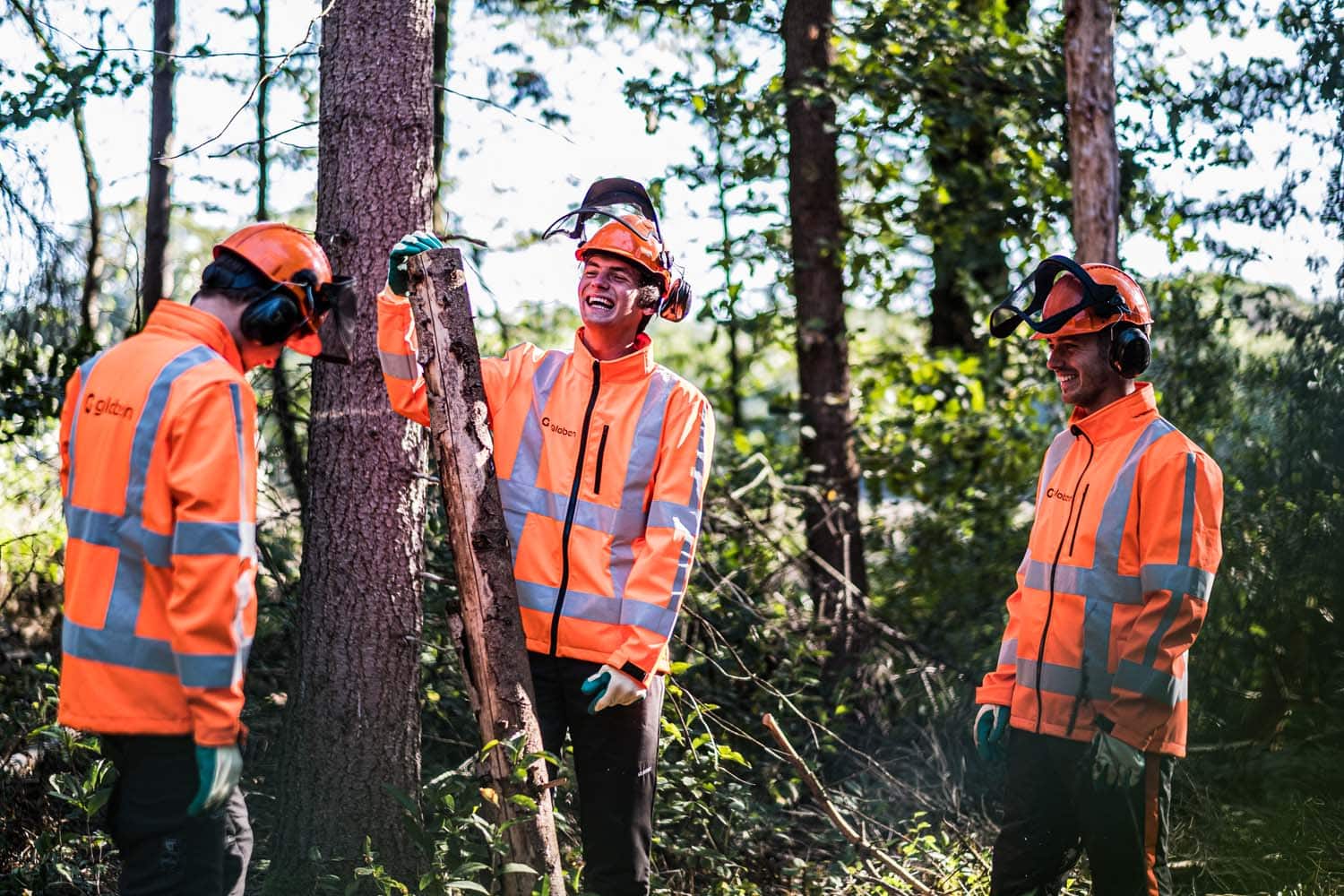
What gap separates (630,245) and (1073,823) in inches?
87.5

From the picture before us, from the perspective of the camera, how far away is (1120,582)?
11.2ft

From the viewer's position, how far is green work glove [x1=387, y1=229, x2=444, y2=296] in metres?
3.39

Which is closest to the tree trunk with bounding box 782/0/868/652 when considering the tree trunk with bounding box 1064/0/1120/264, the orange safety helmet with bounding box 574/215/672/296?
the tree trunk with bounding box 1064/0/1120/264

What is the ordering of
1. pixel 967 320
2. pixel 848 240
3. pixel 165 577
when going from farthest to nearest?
1. pixel 967 320
2. pixel 848 240
3. pixel 165 577

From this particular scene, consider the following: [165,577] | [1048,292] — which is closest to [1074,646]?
[1048,292]

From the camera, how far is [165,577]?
2.63 m

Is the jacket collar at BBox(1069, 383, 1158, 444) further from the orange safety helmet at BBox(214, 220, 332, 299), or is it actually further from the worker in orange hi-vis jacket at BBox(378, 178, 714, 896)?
the orange safety helmet at BBox(214, 220, 332, 299)

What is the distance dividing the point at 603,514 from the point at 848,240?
17.7 ft

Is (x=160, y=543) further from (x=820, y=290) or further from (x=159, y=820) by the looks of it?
(x=820, y=290)

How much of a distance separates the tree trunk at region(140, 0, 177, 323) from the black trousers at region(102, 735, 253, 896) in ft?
10.8

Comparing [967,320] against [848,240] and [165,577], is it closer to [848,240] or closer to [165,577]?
[848,240]

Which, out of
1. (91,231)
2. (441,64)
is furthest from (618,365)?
(441,64)

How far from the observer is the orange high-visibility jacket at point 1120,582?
10.8ft

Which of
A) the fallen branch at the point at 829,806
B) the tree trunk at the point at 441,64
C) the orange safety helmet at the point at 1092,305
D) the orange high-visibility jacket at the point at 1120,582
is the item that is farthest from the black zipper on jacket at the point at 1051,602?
the tree trunk at the point at 441,64
